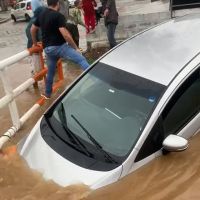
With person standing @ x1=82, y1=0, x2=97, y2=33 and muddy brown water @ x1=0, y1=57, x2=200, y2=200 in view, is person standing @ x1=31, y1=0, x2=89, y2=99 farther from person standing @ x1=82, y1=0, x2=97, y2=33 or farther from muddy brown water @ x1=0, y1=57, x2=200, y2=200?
person standing @ x1=82, y1=0, x2=97, y2=33

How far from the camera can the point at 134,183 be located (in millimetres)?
3918

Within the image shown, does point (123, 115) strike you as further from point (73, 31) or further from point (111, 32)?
point (73, 31)

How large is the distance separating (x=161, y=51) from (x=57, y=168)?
62.9 inches

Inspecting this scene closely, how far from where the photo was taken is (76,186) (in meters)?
3.76

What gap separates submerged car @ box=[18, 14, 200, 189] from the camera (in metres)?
3.90

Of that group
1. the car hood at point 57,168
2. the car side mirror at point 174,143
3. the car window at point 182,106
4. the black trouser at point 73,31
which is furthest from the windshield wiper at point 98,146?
the black trouser at point 73,31

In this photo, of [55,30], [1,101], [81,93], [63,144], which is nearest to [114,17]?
[55,30]

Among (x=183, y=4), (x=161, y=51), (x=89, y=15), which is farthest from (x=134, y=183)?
(x=89, y=15)

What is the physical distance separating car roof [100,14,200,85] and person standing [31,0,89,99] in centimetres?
244

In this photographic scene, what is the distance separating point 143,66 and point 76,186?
4.55ft

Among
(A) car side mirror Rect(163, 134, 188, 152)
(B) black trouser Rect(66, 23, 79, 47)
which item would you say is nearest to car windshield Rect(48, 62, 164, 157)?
(A) car side mirror Rect(163, 134, 188, 152)

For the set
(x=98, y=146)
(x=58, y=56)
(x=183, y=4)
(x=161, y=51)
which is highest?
(x=161, y=51)

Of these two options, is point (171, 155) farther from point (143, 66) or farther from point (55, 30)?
point (55, 30)

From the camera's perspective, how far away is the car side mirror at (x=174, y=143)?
12.5ft
